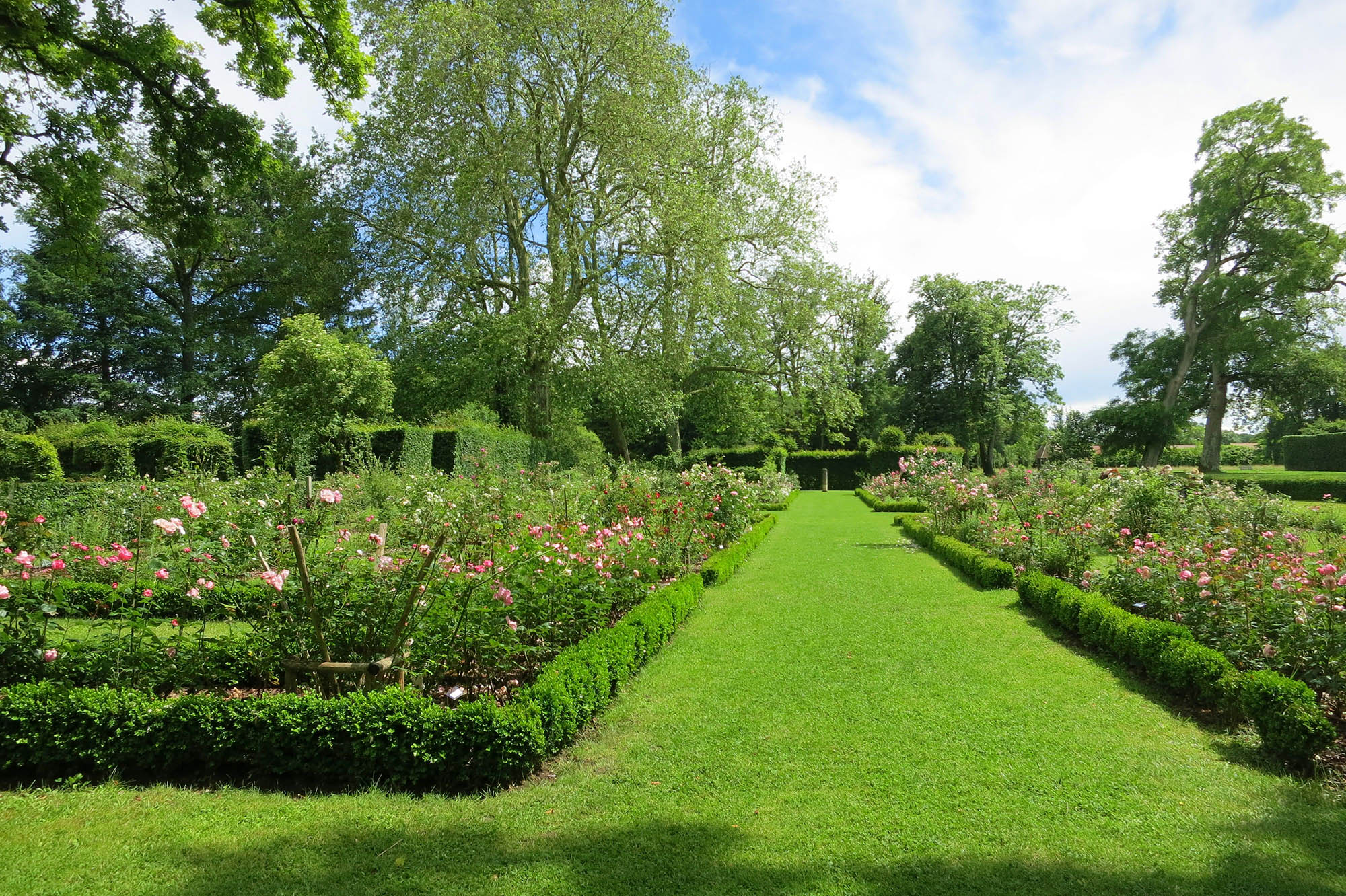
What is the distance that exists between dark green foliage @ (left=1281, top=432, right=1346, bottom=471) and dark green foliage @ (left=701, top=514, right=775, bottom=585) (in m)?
26.9

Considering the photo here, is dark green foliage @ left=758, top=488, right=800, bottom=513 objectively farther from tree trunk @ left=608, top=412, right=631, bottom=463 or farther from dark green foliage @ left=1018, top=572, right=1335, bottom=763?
dark green foliage @ left=1018, top=572, right=1335, bottom=763

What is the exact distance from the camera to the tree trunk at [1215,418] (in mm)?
28047

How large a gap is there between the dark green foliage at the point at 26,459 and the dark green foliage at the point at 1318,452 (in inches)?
1554

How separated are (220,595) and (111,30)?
7126 millimetres

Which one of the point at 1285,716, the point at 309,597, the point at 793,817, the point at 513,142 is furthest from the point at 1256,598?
the point at 513,142

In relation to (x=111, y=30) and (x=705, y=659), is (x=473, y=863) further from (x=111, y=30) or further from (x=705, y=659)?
(x=111, y=30)

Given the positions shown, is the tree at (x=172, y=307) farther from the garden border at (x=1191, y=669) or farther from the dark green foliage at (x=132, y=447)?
the garden border at (x=1191, y=669)

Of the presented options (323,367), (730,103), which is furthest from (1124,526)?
(730,103)

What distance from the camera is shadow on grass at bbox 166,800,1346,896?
8.23 feet

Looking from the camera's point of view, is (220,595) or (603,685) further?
(220,595)

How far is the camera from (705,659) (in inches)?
221

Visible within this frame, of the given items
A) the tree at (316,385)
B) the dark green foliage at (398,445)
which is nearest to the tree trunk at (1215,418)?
the dark green foliage at (398,445)

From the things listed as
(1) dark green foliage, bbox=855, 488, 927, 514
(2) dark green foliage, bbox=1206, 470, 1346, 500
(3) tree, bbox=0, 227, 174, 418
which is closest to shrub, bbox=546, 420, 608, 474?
(1) dark green foliage, bbox=855, 488, 927, 514

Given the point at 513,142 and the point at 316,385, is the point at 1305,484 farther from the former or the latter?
the point at 316,385
